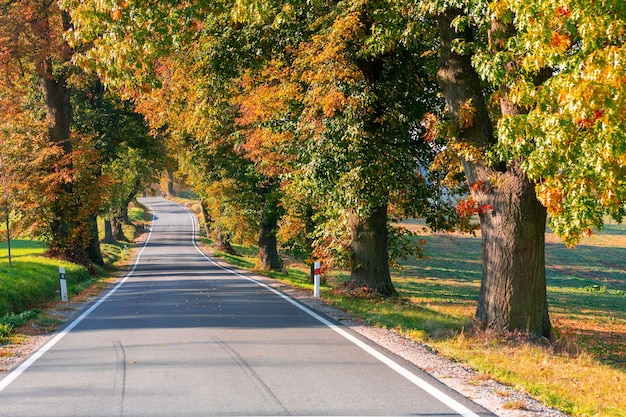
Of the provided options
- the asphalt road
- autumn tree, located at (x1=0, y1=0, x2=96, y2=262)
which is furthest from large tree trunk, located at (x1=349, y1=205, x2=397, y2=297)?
autumn tree, located at (x1=0, y1=0, x2=96, y2=262)

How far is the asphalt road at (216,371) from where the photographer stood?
595 cm

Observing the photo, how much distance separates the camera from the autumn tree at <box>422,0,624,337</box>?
22.6 ft

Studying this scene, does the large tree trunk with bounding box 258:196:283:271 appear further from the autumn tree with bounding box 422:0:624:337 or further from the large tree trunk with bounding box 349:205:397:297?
the autumn tree with bounding box 422:0:624:337

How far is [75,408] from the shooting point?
19.4 feet

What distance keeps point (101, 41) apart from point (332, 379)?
22.8ft

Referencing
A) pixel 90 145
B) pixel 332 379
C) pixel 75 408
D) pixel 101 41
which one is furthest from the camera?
pixel 90 145

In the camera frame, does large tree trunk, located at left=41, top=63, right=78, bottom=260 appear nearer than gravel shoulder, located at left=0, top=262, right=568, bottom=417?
No

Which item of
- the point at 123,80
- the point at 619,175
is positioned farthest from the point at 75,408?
the point at 123,80

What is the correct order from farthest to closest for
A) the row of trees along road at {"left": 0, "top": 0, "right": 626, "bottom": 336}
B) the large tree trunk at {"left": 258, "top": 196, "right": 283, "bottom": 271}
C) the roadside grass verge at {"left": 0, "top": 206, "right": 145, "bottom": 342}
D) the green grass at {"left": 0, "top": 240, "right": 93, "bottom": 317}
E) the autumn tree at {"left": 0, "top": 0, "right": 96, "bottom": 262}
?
the large tree trunk at {"left": 258, "top": 196, "right": 283, "bottom": 271}, the autumn tree at {"left": 0, "top": 0, "right": 96, "bottom": 262}, the green grass at {"left": 0, "top": 240, "right": 93, "bottom": 317}, the roadside grass verge at {"left": 0, "top": 206, "right": 145, "bottom": 342}, the row of trees along road at {"left": 0, "top": 0, "right": 626, "bottom": 336}

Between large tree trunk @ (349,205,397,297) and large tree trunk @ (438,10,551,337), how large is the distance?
5848mm

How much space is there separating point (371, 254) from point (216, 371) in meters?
9.88

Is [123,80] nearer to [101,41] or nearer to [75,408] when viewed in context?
[101,41]

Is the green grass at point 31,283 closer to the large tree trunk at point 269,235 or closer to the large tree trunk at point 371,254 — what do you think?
the large tree trunk at point 371,254

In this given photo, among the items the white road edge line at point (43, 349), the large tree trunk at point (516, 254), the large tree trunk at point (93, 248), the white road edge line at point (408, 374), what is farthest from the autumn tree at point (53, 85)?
the large tree trunk at point (516, 254)
